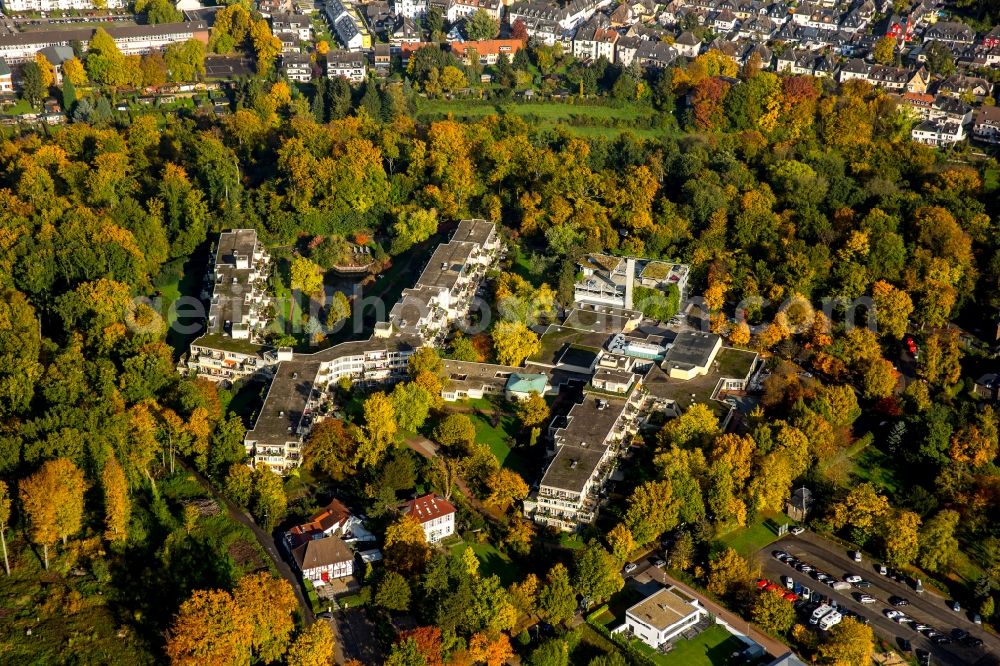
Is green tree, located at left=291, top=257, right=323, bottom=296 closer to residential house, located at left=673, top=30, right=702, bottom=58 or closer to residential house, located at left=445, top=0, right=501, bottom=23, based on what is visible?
residential house, located at left=673, top=30, right=702, bottom=58

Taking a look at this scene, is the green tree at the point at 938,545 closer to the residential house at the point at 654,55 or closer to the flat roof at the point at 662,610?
the flat roof at the point at 662,610

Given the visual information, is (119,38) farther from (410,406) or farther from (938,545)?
(938,545)

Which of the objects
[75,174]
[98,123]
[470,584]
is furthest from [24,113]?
[470,584]

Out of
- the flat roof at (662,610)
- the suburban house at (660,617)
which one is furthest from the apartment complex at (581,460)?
the suburban house at (660,617)

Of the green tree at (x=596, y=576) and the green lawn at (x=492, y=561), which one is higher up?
the green tree at (x=596, y=576)

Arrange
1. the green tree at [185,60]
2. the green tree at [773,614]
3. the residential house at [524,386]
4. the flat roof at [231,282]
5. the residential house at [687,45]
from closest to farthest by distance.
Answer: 1. the green tree at [773,614]
2. the residential house at [524,386]
3. the flat roof at [231,282]
4. the green tree at [185,60]
5. the residential house at [687,45]

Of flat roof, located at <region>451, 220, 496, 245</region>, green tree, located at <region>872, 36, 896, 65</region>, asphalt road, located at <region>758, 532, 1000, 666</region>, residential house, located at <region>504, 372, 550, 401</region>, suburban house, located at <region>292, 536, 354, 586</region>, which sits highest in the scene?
green tree, located at <region>872, 36, 896, 65</region>

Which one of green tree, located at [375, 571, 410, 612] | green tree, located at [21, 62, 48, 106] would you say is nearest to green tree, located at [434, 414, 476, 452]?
green tree, located at [375, 571, 410, 612]

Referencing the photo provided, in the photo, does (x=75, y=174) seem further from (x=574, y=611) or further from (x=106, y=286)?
(x=574, y=611)
